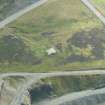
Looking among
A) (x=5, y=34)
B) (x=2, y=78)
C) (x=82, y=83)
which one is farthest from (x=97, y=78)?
(x=5, y=34)

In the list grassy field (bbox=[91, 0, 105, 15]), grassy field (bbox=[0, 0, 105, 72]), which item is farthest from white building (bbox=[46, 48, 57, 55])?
grassy field (bbox=[91, 0, 105, 15])

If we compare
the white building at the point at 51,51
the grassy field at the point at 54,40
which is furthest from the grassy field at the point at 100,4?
the white building at the point at 51,51

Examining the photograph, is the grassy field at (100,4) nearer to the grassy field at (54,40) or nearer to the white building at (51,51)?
the grassy field at (54,40)

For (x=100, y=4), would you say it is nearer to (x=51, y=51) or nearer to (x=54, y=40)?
(x=54, y=40)

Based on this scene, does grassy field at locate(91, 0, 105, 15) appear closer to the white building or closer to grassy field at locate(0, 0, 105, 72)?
grassy field at locate(0, 0, 105, 72)

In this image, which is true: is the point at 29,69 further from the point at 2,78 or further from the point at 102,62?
the point at 102,62

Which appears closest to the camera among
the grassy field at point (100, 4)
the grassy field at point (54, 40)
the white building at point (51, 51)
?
the grassy field at point (54, 40)

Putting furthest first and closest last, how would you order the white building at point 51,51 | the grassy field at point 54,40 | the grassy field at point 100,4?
the grassy field at point 100,4, the white building at point 51,51, the grassy field at point 54,40

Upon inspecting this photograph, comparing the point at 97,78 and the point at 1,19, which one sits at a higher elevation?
the point at 1,19

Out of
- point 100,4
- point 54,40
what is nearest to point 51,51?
point 54,40
